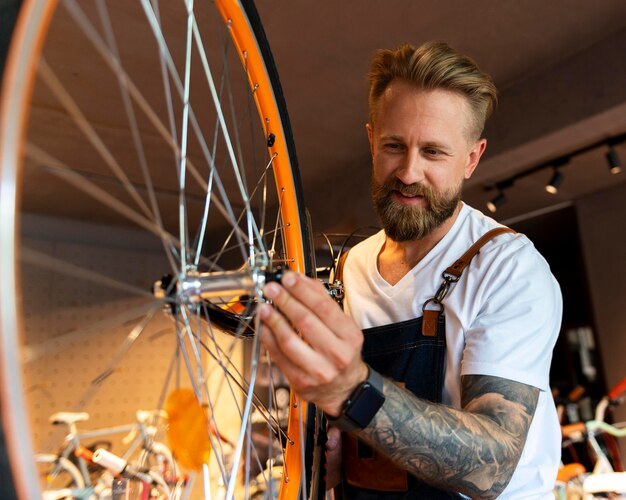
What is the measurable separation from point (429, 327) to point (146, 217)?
55 centimetres

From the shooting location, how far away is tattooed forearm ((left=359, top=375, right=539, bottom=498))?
26.5 inches

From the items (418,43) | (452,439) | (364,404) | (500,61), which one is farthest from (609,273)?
(364,404)

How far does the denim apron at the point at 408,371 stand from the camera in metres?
0.92

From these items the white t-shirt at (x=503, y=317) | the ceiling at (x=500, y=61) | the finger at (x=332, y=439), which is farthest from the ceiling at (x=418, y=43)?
the finger at (x=332, y=439)

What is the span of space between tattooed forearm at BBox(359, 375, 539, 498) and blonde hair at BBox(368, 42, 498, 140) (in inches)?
20.5

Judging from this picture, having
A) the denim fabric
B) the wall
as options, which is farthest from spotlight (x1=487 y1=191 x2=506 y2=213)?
the denim fabric

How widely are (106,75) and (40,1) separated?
117 inches

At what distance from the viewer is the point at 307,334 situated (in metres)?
0.56

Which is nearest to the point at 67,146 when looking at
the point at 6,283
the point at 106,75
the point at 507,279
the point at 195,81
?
the point at 106,75

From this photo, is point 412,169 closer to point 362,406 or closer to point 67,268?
point 362,406

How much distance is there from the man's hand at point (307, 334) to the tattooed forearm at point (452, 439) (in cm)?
11

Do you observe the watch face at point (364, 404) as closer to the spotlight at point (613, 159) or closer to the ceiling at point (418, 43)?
the ceiling at point (418, 43)

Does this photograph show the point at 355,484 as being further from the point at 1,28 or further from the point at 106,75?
the point at 106,75

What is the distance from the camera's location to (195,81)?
10.5 ft
